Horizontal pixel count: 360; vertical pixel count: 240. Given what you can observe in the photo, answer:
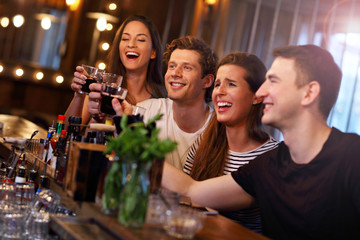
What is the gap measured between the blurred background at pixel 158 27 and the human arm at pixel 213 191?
302 cm

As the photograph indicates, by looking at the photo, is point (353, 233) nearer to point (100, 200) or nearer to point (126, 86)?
point (100, 200)

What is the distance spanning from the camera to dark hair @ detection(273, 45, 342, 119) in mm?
2225

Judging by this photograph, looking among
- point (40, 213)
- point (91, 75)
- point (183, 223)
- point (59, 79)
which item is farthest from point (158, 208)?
point (59, 79)

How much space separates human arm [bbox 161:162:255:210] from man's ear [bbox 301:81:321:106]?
22.6 inches

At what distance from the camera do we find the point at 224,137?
3.19m

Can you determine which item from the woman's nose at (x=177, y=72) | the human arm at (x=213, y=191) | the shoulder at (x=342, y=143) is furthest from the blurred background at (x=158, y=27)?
the shoulder at (x=342, y=143)

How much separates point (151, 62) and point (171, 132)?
75 centimetres

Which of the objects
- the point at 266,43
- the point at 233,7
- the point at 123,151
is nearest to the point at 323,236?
the point at 123,151

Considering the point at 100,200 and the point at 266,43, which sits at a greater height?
the point at 266,43

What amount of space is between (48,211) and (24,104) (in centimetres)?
743

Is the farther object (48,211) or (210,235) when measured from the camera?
(48,211)

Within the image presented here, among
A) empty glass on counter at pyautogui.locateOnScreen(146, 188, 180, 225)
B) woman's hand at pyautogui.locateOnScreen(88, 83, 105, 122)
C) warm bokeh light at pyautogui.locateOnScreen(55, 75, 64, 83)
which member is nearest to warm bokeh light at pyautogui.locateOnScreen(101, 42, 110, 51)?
warm bokeh light at pyautogui.locateOnScreen(55, 75, 64, 83)

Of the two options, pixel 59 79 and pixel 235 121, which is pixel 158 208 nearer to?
pixel 235 121

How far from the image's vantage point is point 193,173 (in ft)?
10.4
